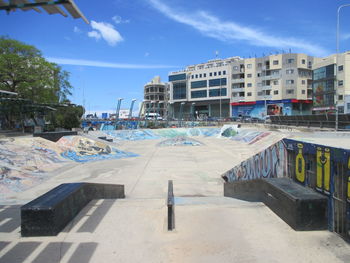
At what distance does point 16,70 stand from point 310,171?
1359 inches

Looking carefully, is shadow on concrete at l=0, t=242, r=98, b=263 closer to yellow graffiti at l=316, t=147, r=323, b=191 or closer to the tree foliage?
yellow graffiti at l=316, t=147, r=323, b=191

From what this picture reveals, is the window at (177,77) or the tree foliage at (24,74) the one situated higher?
the window at (177,77)

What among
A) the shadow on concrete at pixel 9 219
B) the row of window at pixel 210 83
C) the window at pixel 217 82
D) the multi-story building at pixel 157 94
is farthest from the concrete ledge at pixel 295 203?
the multi-story building at pixel 157 94

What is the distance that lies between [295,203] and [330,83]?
65.7m

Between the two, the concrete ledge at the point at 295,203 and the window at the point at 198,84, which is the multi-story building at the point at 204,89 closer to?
the window at the point at 198,84

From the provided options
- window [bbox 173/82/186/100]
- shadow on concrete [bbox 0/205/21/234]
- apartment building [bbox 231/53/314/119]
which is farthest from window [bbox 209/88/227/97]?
shadow on concrete [bbox 0/205/21/234]

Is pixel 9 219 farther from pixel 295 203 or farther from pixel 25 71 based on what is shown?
pixel 25 71

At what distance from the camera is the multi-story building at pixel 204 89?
89.2 m

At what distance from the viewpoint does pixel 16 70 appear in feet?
102

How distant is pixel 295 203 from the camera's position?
14.6ft

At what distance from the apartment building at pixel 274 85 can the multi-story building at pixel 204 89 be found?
5187 mm

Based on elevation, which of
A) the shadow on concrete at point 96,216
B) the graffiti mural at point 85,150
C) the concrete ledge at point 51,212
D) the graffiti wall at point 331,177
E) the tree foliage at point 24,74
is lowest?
the graffiti mural at point 85,150

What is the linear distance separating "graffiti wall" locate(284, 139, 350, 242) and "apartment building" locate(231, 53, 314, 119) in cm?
7562

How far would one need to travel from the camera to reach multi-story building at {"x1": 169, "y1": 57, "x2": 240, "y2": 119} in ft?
293
